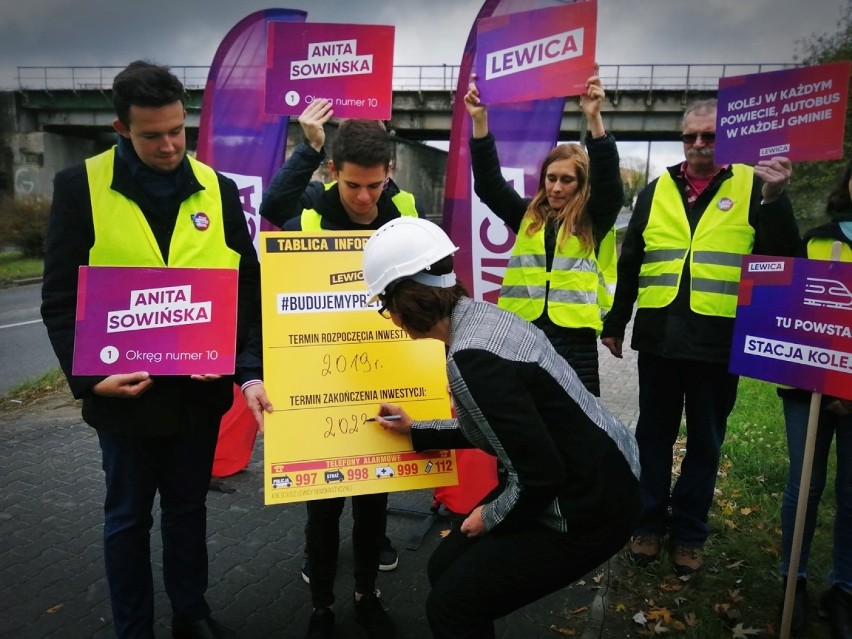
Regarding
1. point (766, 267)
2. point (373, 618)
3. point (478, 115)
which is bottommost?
point (373, 618)

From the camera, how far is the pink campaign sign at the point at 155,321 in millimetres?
2213

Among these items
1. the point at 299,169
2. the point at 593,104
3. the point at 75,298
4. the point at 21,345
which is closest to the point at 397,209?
the point at 299,169

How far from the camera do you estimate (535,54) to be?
334cm

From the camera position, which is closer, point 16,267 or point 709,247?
point 709,247

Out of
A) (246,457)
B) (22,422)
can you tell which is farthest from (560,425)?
(22,422)

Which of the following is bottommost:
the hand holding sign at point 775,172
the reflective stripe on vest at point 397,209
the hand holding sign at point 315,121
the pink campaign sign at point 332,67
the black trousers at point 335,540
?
the black trousers at point 335,540

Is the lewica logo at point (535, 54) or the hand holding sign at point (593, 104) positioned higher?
the lewica logo at point (535, 54)

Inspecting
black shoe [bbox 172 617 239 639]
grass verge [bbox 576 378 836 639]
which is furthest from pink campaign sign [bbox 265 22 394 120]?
grass verge [bbox 576 378 836 639]

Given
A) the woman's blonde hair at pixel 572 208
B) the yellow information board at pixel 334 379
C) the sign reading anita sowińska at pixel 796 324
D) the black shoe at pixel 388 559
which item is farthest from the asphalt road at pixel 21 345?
the sign reading anita sowińska at pixel 796 324

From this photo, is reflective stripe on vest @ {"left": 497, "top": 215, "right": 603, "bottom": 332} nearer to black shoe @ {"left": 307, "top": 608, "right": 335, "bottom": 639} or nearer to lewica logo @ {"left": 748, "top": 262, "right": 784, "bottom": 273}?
lewica logo @ {"left": 748, "top": 262, "right": 784, "bottom": 273}

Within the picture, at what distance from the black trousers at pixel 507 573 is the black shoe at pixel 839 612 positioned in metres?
1.58

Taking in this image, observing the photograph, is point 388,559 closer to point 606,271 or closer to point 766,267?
point 606,271

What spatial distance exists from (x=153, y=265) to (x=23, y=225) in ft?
76.1

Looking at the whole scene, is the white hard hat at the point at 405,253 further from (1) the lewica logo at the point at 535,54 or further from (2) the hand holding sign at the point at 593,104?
(1) the lewica logo at the point at 535,54
